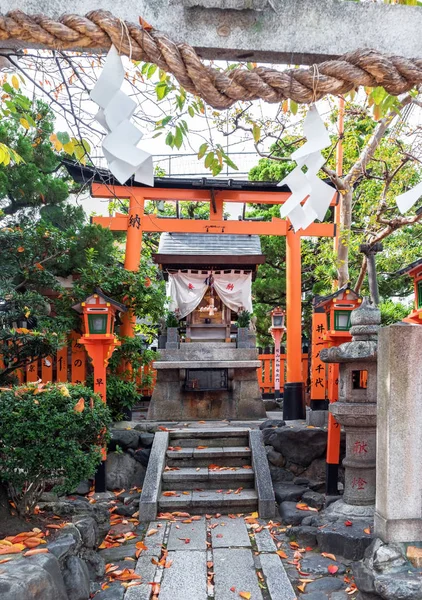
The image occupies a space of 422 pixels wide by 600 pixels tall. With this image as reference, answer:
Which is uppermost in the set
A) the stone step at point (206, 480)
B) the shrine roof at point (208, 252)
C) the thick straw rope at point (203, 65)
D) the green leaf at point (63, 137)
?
the shrine roof at point (208, 252)

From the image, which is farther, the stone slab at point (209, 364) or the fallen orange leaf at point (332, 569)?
the stone slab at point (209, 364)

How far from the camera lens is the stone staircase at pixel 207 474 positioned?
7.13m

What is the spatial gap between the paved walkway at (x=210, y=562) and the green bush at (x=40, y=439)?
127 centimetres

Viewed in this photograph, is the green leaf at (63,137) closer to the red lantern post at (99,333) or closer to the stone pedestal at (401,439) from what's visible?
the stone pedestal at (401,439)

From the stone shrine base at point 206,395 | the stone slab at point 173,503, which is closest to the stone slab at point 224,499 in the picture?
the stone slab at point 173,503

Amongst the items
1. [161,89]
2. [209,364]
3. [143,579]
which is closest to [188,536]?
[143,579]

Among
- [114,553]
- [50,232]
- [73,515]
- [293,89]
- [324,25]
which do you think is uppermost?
[50,232]

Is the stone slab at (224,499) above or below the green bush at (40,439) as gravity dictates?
below

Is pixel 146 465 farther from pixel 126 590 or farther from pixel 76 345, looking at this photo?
pixel 126 590

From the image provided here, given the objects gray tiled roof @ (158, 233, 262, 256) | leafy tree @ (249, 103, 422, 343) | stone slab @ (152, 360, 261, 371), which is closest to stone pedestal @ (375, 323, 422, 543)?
leafy tree @ (249, 103, 422, 343)

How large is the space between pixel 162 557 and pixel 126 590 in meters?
0.84

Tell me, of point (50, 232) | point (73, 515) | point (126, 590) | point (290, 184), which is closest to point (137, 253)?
point (50, 232)

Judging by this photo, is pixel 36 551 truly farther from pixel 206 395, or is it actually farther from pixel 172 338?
pixel 172 338

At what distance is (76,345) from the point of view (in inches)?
360
